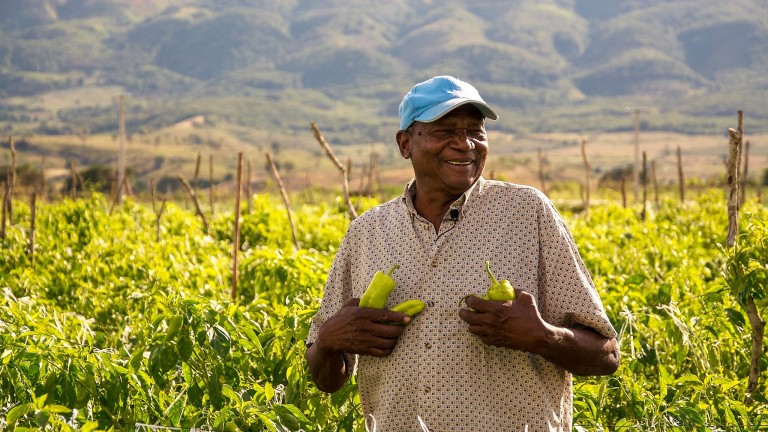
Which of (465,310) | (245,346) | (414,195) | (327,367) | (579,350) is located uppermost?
(414,195)

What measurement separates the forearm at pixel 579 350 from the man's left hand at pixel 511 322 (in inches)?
1.1

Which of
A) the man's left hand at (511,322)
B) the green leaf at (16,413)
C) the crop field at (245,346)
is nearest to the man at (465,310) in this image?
the man's left hand at (511,322)

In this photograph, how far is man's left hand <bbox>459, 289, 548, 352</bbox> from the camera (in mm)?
2396

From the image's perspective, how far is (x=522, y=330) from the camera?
7.88ft

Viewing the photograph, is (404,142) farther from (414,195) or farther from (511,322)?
(511,322)

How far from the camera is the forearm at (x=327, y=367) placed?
8.95 ft

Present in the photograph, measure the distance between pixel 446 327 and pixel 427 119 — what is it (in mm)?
529

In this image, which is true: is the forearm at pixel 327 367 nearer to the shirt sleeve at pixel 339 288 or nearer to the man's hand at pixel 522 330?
the shirt sleeve at pixel 339 288

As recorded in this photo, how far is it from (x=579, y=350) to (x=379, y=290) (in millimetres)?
508

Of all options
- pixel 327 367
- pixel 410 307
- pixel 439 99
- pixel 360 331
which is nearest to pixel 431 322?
pixel 410 307

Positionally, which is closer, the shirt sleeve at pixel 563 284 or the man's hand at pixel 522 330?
the man's hand at pixel 522 330

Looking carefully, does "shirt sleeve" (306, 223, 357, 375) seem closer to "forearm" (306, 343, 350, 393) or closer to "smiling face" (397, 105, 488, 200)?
"forearm" (306, 343, 350, 393)

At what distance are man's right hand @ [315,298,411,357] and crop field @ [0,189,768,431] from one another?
287 millimetres

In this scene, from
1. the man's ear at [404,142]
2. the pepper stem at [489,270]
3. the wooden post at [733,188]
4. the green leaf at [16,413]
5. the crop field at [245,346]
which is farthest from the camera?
the wooden post at [733,188]
